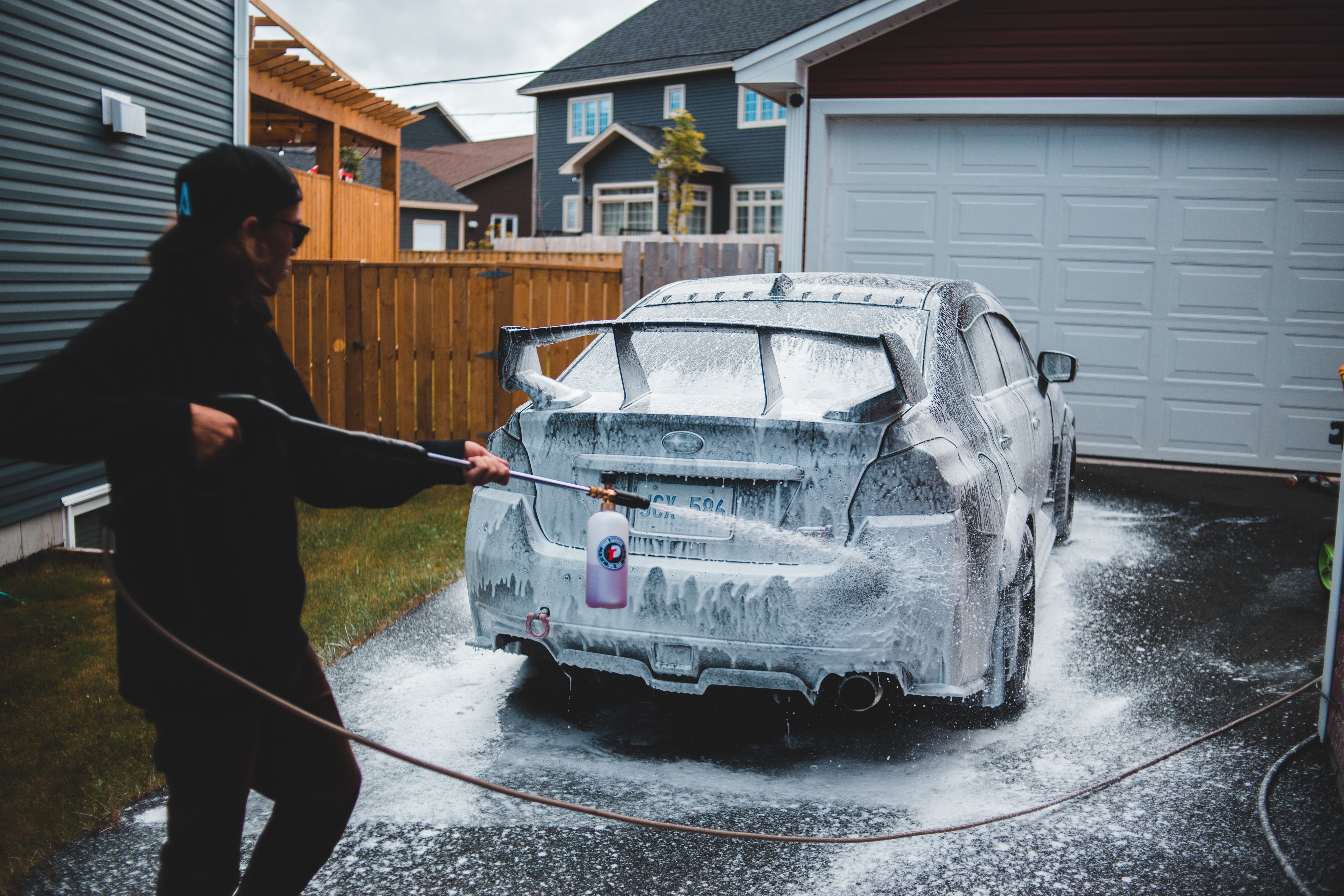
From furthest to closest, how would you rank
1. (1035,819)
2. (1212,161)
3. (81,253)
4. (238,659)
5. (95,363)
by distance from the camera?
1. (1212,161)
2. (81,253)
3. (1035,819)
4. (238,659)
5. (95,363)

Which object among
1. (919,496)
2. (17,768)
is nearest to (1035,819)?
(919,496)

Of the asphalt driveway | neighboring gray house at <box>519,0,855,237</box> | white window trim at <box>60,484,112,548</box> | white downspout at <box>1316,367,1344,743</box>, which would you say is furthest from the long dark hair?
neighboring gray house at <box>519,0,855,237</box>

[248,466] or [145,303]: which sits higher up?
[145,303]

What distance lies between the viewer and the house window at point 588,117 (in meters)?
35.8

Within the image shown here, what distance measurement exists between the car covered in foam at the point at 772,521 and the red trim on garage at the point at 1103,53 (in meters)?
6.52

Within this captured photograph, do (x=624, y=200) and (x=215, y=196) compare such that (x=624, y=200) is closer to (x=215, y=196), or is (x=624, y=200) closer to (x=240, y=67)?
(x=240, y=67)

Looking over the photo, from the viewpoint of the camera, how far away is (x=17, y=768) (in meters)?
3.85

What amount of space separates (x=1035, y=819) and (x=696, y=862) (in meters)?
1.07

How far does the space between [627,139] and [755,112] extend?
394 centimetres

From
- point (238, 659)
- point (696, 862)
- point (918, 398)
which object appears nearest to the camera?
point (238, 659)

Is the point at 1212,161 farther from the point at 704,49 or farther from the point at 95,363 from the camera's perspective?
the point at 704,49

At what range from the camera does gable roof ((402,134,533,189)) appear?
146 ft

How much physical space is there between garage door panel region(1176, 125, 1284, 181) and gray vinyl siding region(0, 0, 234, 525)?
8027 mm

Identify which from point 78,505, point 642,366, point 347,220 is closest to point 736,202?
point 347,220
